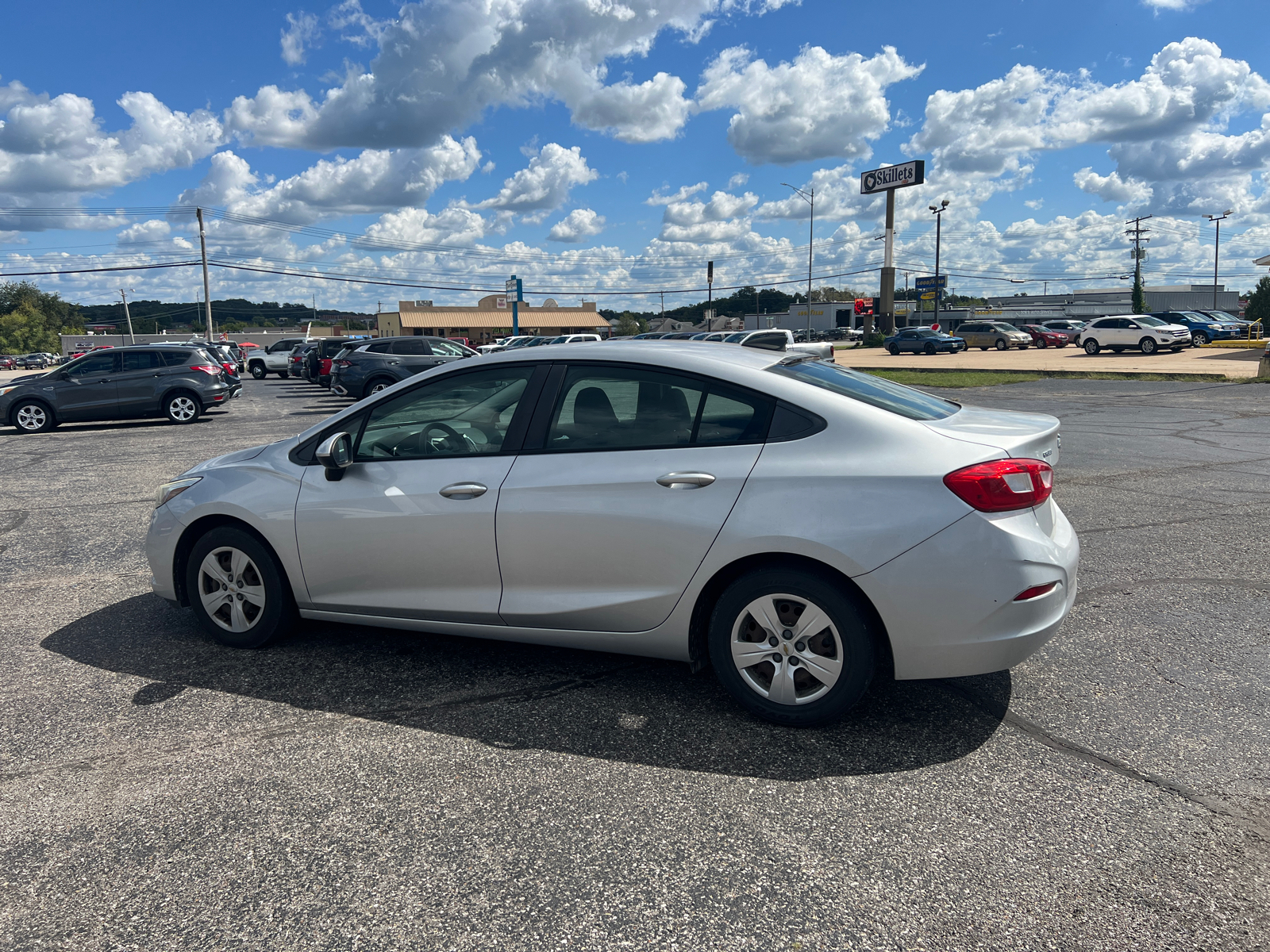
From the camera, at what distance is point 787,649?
3.47 meters

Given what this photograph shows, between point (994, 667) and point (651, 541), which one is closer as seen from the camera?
point (994, 667)

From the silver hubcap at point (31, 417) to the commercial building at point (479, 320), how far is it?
79.2 m

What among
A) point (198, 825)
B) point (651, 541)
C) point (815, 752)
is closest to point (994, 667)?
point (815, 752)

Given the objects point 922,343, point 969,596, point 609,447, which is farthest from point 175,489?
point 922,343

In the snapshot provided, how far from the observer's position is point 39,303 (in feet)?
401

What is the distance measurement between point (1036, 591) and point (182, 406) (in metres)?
18.8

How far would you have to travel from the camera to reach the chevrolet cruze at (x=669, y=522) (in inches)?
129

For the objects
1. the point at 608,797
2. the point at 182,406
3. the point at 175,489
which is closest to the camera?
the point at 608,797

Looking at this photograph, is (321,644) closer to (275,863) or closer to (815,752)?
(275,863)

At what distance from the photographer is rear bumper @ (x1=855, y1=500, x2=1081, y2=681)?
3.22 metres

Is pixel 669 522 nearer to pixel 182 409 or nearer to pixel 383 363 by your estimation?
pixel 182 409

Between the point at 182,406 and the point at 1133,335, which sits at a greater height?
the point at 1133,335

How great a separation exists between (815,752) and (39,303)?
14818cm

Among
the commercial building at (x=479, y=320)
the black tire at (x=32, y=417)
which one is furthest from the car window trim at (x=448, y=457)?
the commercial building at (x=479, y=320)
